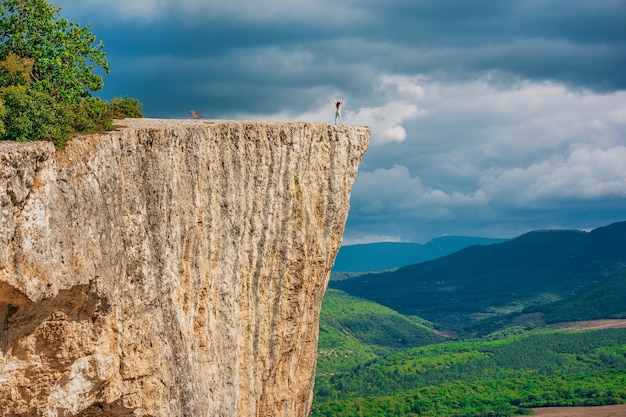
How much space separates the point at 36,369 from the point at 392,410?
4218 inches

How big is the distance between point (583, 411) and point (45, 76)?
387 ft

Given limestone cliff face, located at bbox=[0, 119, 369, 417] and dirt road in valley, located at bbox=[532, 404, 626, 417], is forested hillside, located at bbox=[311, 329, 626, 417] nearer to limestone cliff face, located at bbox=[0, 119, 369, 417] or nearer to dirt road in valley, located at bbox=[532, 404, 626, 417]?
dirt road in valley, located at bbox=[532, 404, 626, 417]

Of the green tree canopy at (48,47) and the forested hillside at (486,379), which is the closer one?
the green tree canopy at (48,47)

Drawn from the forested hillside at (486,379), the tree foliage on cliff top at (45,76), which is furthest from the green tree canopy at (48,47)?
the forested hillside at (486,379)

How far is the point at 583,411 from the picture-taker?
438 ft

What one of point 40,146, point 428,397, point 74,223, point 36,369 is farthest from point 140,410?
point 428,397

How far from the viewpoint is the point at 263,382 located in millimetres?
40156

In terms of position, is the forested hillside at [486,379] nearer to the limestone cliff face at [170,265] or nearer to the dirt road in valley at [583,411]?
the dirt road in valley at [583,411]

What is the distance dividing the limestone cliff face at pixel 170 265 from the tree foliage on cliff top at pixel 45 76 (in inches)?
68.3

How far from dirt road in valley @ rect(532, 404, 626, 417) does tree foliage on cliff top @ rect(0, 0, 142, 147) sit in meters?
110

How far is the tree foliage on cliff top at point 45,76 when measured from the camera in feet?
92.1

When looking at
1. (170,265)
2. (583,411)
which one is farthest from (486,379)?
(170,265)

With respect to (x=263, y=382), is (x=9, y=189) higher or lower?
higher

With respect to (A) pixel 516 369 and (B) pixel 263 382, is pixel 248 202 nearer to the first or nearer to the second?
(B) pixel 263 382
